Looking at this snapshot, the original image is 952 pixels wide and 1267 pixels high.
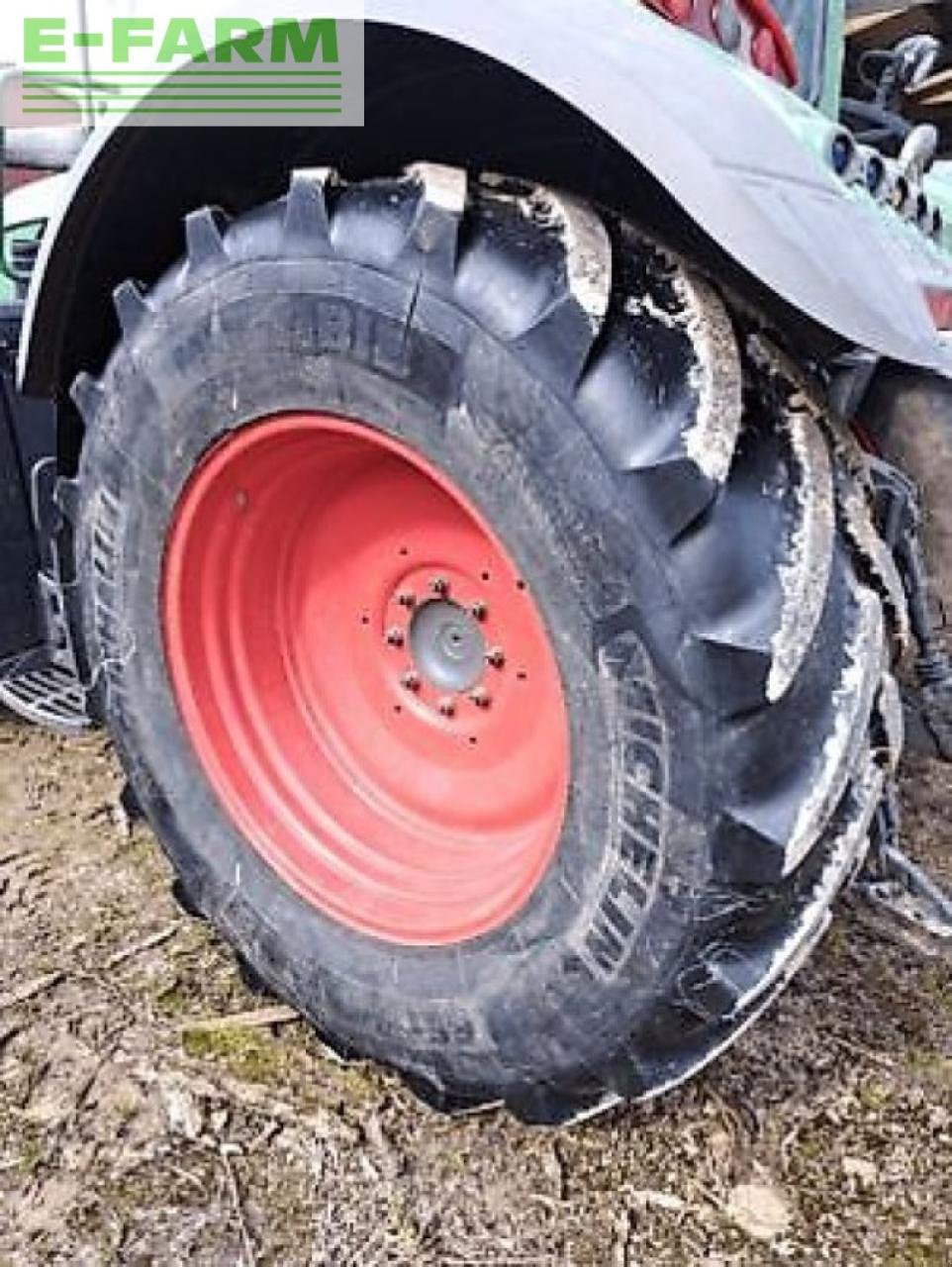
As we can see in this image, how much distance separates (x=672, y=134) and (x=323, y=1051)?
122cm

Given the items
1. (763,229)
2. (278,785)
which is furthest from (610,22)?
(278,785)

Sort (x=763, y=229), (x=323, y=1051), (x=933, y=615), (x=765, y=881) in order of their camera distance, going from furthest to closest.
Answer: (x=323, y=1051) → (x=933, y=615) → (x=765, y=881) → (x=763, y=229)

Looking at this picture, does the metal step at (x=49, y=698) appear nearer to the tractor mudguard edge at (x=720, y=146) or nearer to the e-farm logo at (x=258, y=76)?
the e-farm logo at (x=258, y=76)

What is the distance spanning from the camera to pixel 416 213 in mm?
1488

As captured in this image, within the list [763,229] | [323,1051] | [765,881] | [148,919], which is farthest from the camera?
[148,919]

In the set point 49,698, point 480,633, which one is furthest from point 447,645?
point 49,698

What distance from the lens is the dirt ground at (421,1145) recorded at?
1.60m

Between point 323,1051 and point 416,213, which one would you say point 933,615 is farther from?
point 323,1051

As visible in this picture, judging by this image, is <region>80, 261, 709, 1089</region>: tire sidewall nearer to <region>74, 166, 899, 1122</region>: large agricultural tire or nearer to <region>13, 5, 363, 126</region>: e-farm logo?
<region>74, 166, 899, 1122</region>: large agricultural tire

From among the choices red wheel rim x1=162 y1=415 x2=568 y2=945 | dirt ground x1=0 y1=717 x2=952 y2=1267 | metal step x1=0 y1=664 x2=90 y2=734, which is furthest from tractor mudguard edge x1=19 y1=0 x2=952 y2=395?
metal step x1=0 y1=664 x2=90 y2=734

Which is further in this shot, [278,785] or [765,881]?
[278,785]

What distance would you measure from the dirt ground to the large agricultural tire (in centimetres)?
10

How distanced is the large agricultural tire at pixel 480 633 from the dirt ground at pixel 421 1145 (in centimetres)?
10

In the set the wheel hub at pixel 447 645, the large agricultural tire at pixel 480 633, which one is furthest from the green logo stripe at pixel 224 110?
the wheel hub at pixel 447 645
